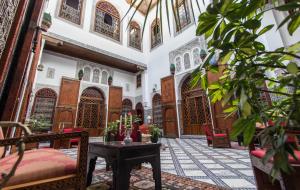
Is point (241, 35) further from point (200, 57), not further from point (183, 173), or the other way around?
point (200, 57)

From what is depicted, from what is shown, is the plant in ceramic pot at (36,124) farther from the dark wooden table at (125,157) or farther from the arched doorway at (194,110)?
the arched doorway at (194,110)

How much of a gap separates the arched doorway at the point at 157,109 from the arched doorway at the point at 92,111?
3044 millimetres

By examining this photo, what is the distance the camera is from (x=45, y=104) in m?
7.13

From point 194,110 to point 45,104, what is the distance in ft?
23.5

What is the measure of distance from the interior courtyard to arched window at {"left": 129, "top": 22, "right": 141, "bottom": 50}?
0.08 meters

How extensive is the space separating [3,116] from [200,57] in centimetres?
718

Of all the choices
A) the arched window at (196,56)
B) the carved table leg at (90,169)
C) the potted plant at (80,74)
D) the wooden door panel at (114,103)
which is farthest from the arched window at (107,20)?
the carved table leg at (90,169)

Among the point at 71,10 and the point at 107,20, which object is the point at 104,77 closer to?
the point at 107,20

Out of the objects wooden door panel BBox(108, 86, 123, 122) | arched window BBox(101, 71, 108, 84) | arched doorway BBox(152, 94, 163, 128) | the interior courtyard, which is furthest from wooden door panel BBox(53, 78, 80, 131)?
arched doorway BBox(152, 94, 163, 128)

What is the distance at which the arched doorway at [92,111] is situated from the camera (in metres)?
8.34

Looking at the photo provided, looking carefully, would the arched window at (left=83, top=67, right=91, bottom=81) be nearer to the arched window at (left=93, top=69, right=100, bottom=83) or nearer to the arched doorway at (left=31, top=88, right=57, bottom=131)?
the arched window at (left=93, top=69, right=100, bottom=83)

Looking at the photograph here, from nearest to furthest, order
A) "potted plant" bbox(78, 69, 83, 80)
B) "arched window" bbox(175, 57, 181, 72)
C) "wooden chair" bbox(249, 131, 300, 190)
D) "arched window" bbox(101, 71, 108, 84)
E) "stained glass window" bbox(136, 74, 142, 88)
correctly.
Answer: "wooden chair" bbox(249, 131, 300, 190)
"arched window" bbox(175, 57, 181, 72)
"potted plant" bbox(78, 69, 83, 80)
"arched window" bbox(101, 71, 108, 84)
"stained glass window" bbox(136, 74, 142, 88)

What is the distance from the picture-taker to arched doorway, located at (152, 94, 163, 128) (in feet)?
28.9

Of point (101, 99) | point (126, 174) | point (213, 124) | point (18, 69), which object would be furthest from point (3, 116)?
point (101, 99)
